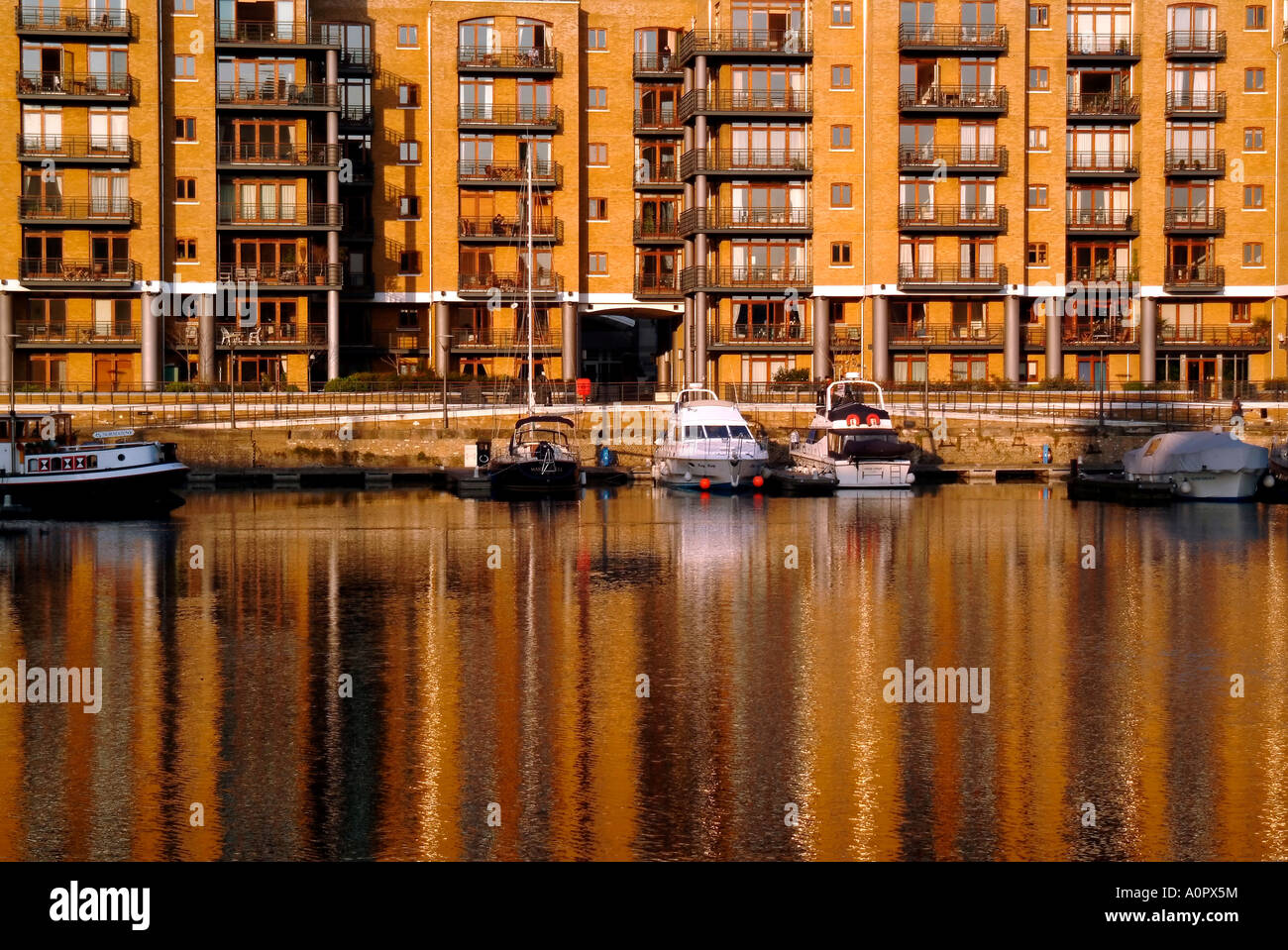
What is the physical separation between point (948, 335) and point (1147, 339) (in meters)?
12.1

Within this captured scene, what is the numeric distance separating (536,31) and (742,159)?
14239 millimetres

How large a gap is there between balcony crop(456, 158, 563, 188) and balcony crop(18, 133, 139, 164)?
60.1 feet

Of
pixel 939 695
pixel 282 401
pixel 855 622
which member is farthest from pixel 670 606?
pixel 282 401

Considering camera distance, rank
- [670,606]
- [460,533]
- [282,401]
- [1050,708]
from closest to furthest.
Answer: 1. [1050,708]
2. [670,606]
3. [460,533]
4. [282,401]

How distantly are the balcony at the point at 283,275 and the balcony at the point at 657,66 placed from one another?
2210 centimetres

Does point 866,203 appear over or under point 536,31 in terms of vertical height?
under

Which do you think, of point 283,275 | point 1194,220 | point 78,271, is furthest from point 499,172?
point 1194,220

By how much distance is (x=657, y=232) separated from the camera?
97625 millimetres

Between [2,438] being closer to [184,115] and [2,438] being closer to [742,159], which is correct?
[184,115]

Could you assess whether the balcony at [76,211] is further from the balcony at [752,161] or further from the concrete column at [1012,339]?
the concrete column at [1012,339]

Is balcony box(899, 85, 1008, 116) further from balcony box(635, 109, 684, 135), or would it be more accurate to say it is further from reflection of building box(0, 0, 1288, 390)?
balcony box(635, 109, 684, 135)

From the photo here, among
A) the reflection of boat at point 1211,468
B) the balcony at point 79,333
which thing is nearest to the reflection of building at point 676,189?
the balcony at point 79,333

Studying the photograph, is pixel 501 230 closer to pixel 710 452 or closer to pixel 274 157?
pixel 274 157

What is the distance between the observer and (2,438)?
192 ft
